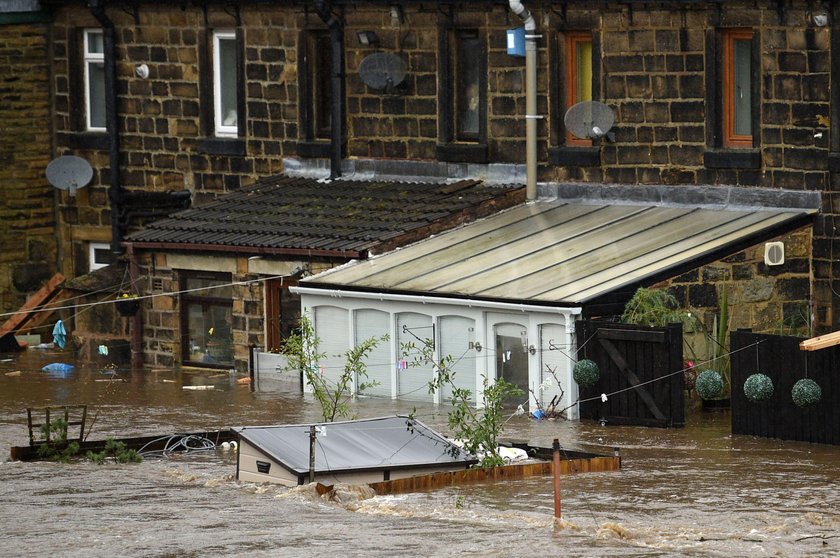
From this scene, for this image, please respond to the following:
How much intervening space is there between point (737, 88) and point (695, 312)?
3824mm

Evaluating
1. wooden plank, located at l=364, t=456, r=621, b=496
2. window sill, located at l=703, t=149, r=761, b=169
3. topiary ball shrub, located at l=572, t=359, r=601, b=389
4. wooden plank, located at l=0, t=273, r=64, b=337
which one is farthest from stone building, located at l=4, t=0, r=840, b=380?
wooden plank, located at l=364, t=456, r=621, b=496

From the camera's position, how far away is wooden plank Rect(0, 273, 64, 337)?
124 feet

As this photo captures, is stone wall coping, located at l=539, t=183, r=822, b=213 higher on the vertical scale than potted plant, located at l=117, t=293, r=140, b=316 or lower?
higher

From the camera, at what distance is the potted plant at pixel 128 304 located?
116ft

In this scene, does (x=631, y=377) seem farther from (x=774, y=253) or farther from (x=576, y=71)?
(x=576, y=71)

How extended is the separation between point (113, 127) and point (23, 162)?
1.77 metres

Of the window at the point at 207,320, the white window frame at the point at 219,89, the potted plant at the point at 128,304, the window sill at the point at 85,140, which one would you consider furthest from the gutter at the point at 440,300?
the window sill at the point at 85,140

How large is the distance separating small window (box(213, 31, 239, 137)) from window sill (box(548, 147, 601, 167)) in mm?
6312

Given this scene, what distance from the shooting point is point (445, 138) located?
35094mm

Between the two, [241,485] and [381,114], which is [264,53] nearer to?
[381,114]

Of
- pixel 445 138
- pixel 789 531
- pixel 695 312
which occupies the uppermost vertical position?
pixel 445 138

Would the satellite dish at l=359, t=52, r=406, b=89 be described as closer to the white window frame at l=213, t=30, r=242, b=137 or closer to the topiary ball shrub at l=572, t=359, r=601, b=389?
the white window frame at l=213, t=30, r=242, b=137

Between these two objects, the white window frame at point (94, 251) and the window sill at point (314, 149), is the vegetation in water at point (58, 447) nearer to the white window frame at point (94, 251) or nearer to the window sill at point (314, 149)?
the window sill at point (314, 149)

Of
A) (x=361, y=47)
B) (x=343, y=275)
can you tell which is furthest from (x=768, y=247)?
(x=361, y=47)
